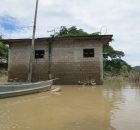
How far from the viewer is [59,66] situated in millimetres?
23156

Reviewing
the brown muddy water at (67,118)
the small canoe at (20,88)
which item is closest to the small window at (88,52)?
the small canoe at (20,88)

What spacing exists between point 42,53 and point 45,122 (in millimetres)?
16328

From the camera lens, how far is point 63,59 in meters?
23.2

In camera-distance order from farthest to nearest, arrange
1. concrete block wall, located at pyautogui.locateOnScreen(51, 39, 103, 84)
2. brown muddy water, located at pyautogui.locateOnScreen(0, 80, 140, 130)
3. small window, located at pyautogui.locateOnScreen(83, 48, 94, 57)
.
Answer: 1. small window, located at pyautogui.locateOnScreen(83, 48, 94, 57)
2. concrete block wall, located at pyautogui.locateOnScreen(51, 39, 103, 84)
3. brown muddy water, located at pyautogui.locateOnScreen(0, 80, 140, 130)

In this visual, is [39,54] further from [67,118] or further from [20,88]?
[67,118]

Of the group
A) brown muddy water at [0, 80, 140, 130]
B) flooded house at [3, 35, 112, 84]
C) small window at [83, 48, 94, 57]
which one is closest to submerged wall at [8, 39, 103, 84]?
flooded house at [3, 35, 112, 84]

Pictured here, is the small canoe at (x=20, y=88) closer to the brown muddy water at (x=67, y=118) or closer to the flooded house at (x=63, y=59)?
the brown muddy water at (x=67, y=118)

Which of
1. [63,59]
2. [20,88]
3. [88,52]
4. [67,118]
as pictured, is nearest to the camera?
[67,118]

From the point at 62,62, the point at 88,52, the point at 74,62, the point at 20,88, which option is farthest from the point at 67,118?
the point at 88,52

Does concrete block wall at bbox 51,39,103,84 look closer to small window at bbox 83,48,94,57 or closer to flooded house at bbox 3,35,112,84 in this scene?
flooded house at bbox 3,35,112,84

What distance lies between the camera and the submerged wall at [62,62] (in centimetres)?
2262

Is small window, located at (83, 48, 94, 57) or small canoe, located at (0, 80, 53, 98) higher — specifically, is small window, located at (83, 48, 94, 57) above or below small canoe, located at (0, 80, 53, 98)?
above

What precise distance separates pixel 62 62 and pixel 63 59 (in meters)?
0.28

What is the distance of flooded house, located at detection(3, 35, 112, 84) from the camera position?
22625 millimetres
